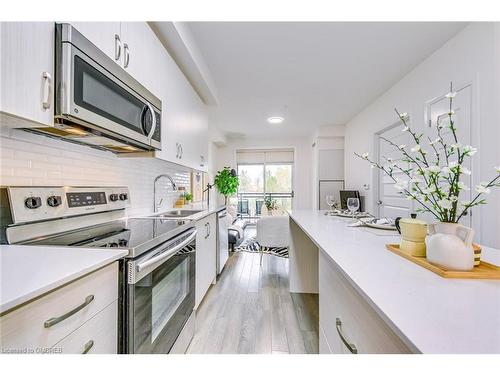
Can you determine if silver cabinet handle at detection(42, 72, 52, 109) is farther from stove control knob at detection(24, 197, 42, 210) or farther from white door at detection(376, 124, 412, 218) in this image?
white door at detection(376, 124, 412, 218)

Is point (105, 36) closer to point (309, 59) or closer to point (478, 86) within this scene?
point (309, 59)

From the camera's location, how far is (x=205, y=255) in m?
2.27

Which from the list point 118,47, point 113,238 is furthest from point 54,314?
point 118,47

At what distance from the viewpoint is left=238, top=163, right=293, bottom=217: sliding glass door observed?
6508 millimetres

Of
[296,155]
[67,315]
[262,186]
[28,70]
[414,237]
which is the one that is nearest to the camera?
[67,315]

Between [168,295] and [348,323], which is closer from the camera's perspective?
[348,323]

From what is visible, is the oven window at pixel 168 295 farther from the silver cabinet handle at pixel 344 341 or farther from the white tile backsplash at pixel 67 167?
the silver cabinet handle at pixel 344 341

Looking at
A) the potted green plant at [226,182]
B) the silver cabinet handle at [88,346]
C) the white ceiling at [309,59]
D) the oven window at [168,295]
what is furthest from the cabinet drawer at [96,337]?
the potted green plant at [226,182]

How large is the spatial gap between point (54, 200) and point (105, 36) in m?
0.87

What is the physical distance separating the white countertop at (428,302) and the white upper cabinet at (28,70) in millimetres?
1212

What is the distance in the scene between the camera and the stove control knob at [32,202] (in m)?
1.02

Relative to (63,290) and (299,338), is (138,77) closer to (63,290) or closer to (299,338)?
(63,290)

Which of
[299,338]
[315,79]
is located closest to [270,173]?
[315,79]
